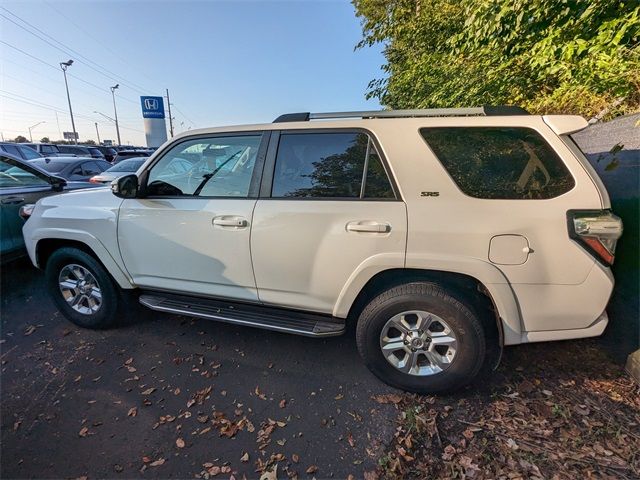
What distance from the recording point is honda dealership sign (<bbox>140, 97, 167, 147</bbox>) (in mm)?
21312

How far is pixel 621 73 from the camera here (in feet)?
10.8

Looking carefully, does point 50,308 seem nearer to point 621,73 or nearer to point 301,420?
point 301,420

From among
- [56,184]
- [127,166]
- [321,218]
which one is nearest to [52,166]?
[127,166]

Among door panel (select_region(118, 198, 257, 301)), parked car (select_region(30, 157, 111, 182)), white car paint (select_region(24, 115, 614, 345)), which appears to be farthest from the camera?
parked car (select_region(30, 157, 111, 182))

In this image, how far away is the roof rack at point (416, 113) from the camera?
90.5 inches

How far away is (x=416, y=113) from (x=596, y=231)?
4.43 ft

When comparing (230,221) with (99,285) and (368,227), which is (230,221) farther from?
(99,285)

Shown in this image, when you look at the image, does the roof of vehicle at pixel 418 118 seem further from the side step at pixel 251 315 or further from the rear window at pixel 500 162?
the side step at pixel 251 315

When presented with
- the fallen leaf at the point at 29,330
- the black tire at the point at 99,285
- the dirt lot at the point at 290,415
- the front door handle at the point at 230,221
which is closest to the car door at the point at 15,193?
the fallen leaf at the point at 29,330

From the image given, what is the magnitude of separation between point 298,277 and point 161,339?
165 centimetres

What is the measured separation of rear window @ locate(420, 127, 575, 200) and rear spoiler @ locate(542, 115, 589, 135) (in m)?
0.10

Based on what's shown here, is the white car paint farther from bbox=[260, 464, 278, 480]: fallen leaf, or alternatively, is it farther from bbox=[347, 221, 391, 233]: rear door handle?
bbox=[260, 464, 278, 480]: fallen leaf

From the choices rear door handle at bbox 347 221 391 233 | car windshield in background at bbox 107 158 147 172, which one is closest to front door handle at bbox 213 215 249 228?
rear door handle at bbox 347 221 391 233

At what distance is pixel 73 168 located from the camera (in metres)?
8.32
